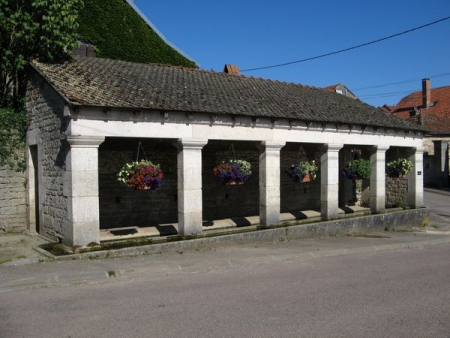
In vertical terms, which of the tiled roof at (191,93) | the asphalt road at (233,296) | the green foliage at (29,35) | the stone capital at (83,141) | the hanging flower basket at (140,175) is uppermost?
the green foliage at (29,35)

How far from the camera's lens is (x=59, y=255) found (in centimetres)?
898

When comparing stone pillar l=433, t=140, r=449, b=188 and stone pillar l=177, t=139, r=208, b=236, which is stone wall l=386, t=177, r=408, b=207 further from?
stone pillar l=433, t=140, r=449, b=188

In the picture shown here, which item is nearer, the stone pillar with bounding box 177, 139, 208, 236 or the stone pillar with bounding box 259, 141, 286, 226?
the stone pillar with bounding box 177, 139, 208, 236

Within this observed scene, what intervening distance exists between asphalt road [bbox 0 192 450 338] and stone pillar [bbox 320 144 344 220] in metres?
3.81

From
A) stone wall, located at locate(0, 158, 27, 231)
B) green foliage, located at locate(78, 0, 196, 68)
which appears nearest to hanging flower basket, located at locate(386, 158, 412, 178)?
green foliage, located at locate(78, 0, 196, 68)

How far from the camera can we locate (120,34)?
17.8 metres

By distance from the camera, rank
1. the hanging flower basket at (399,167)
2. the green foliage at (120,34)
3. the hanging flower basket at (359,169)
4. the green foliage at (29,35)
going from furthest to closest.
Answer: the green foliage at (120,34) → the hanging flower basket at (399,167) → the hanging flower basket at (359,169) → the green foliage at (29,35)

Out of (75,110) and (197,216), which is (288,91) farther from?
(75,110)

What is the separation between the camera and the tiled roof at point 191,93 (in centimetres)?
1009

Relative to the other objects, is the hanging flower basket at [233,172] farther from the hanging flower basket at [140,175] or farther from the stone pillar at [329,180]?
the stone pillar at [329,180]

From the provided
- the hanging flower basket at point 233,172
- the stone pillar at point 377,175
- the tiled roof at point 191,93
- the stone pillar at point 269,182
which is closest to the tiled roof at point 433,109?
the stone pillar at point 377,175

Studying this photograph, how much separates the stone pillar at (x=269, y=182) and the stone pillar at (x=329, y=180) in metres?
2.14

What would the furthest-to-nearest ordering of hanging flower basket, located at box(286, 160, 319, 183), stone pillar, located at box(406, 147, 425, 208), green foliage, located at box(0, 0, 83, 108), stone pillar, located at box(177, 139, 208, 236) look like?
stone pillar, located at box(406, 147, 425, 208), hanging flower basket, located at box(286, 160, 319, 183), green foliage, located at box(0, 0, 83, 108), stone pillar, located at box(177, 139, 208, 236)

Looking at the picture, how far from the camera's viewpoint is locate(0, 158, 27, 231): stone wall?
11969 millimetres
